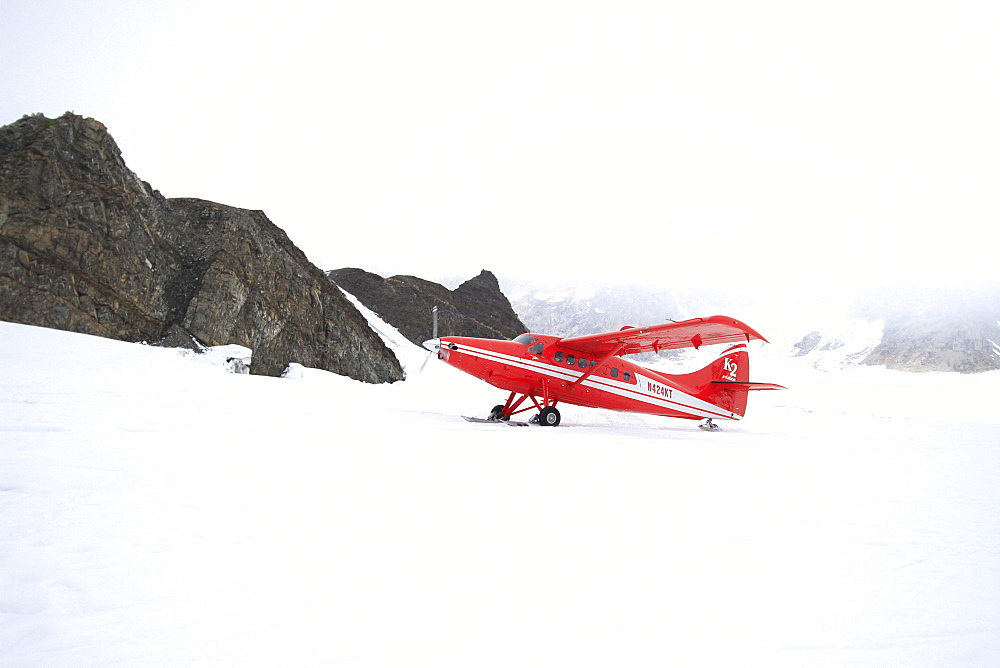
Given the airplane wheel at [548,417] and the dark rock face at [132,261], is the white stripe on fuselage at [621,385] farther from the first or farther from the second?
the dark rock face at [132,261]

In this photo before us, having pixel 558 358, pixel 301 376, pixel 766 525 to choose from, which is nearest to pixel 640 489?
pixel 766 525

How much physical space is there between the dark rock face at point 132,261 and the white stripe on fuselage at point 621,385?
12.4 metres

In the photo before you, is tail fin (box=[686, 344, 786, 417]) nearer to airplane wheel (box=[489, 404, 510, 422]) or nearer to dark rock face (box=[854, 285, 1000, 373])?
airplane wheel (box=[489, 404, 510, 422])

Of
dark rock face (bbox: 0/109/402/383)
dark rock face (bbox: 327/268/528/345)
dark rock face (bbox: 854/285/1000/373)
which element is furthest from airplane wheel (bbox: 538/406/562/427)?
dark rock face (bbox: 854/285/1000/373)

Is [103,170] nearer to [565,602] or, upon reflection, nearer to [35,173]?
[35,173]

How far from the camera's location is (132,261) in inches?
705

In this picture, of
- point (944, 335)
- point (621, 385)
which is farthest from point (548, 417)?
point (944, 335)

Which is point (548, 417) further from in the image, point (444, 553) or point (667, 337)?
point (444, 553)

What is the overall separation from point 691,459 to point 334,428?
578 cm

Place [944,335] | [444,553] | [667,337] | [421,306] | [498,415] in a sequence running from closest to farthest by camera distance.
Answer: [444,553], [667,337], [498,415], [421,306], [944,335]

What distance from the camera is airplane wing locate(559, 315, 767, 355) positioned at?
1192cm

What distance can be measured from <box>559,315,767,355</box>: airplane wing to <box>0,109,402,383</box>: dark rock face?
580 inches

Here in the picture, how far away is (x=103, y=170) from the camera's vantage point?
1805 centimetres

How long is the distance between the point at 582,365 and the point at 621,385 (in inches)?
63.6
